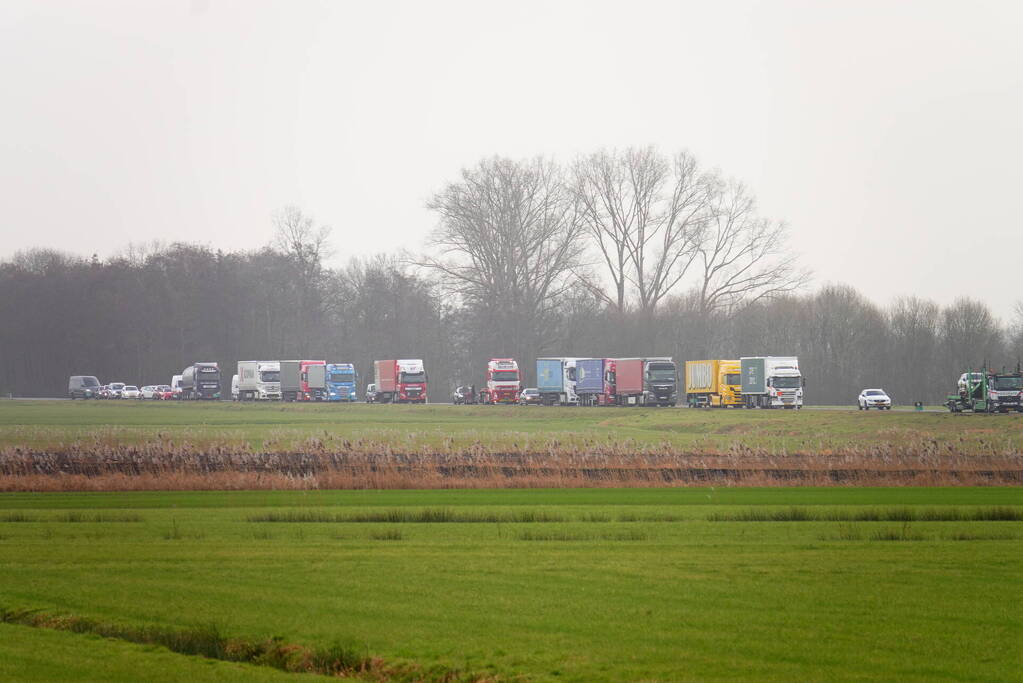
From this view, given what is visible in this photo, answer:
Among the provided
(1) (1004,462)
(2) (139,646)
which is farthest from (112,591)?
(1) (1004,462)

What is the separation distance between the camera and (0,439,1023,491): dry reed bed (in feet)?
136

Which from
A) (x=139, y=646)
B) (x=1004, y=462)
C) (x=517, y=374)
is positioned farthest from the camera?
(x=517, y=374)

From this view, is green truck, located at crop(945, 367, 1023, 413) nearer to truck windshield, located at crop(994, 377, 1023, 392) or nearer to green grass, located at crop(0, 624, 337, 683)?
truck windshield, located at crop(994, 377, 1023, 392)

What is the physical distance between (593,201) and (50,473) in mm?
79366

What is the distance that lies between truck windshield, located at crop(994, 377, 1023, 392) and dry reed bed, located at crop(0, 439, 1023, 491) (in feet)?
77.5

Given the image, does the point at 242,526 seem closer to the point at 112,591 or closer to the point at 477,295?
the point at 112,591

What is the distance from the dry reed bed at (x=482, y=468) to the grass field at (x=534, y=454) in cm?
7

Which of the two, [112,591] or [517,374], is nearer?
[112,591]

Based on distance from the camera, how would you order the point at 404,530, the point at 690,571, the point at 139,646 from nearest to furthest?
the point at 139,646, the point at 690,571, the point at 404,530

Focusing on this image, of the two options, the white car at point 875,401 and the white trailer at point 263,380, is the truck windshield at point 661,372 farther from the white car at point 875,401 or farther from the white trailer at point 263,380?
the white trailer at point 263,380

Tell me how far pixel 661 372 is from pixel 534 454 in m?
49.9

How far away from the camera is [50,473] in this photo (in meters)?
43.1

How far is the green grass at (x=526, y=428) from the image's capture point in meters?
57.8

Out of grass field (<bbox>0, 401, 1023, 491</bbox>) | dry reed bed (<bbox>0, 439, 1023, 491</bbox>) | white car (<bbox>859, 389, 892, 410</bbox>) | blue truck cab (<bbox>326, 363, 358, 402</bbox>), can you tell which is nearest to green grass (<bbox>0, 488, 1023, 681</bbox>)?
dry reed bed (<bbox>0, 439, 1023, 491</bbox>)
